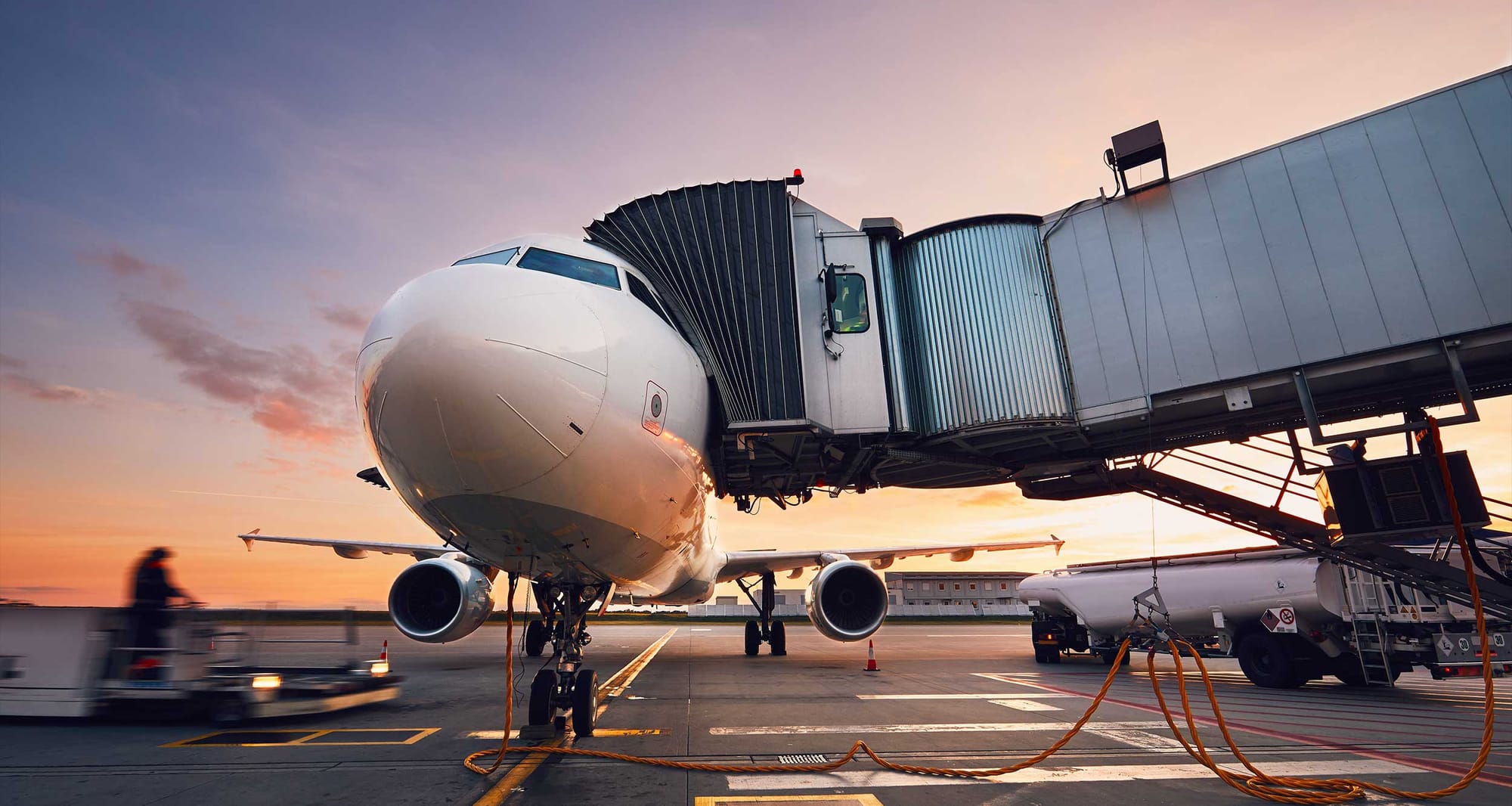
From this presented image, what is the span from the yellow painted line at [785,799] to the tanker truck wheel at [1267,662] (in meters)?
10.8

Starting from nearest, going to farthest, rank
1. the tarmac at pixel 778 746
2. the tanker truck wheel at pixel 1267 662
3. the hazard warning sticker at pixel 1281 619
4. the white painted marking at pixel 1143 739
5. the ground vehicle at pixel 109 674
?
1. the tarmac at pixel 778 746
2. the white painted marking at pixel 1143 739
3. the ground vehicle at pixel 109 674
4. the hazard warning sticker at pixel 1281 619
5. the tanker truck wheel at pixel 1267 662

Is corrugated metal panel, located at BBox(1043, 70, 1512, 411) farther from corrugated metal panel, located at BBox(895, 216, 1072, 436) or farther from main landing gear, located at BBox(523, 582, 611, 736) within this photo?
main landing gear, located at BBox(523, 582, 611, 736)

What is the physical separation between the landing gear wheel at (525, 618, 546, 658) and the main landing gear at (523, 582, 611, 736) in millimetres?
5427

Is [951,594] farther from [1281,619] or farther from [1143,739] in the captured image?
[1143,739]

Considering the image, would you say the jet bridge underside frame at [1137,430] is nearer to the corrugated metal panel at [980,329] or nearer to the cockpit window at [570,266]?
the corrugated metal panel at [980,329]

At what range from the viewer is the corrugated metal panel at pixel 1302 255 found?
669 cm

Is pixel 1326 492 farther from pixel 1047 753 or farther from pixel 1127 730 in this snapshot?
pixel 1047 753

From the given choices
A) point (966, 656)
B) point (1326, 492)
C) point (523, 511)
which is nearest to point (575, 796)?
point (523, 511)

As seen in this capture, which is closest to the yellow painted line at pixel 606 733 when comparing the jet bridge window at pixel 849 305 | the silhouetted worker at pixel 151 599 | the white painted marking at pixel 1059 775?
the white painted marking at pixel 1059 775

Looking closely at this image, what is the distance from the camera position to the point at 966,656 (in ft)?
58.3

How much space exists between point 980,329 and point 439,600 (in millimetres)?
8564

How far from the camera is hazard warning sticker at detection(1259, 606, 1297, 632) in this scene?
11.1m

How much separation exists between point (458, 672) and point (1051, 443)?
38.9 ft

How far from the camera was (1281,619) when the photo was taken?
11.2 m
